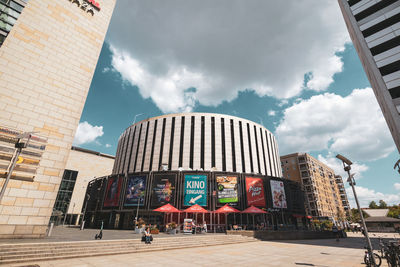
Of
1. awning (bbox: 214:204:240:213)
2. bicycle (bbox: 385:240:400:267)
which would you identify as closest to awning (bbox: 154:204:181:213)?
awning (bbox: 214:204:240:213)

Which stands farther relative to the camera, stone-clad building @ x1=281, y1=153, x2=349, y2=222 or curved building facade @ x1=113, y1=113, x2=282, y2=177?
stone-clad building @ x1=281, y1=153, x2=349, y2=222

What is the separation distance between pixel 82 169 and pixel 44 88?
52.2 m

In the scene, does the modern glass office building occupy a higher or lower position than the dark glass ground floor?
higher

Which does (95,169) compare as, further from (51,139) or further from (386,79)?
(386,79)

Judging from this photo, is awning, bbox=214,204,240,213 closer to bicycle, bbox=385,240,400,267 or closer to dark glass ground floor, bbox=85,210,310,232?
dark glass ground floor, bbox=85,210,310,232

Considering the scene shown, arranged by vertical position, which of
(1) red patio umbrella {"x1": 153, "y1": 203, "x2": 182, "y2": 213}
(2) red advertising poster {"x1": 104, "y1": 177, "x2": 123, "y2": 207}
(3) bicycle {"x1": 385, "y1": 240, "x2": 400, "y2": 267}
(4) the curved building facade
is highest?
(4) the curved building facade

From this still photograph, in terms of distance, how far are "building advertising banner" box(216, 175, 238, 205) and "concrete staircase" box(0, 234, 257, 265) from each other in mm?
12359

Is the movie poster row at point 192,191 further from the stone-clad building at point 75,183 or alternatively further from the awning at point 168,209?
the stone-clad building at point 75,183

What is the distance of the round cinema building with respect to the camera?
95.1 feet

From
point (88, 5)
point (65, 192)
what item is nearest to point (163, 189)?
point (88, 5)

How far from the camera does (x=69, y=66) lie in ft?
58.3

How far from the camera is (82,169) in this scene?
5903 cm

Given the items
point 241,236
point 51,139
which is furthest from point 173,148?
point 51,139

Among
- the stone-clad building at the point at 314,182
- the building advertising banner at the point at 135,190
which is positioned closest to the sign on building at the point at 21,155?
the building advertising banner at the point at 135,190
